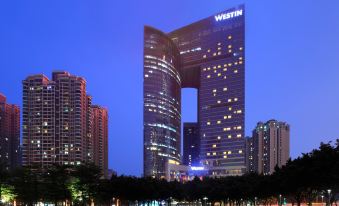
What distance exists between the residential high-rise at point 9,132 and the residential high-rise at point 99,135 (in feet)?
91.8

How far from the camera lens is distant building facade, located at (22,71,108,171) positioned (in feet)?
489

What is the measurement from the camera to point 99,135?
18325cm

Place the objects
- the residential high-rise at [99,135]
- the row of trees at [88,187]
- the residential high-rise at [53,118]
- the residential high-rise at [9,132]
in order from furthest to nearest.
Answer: the residential high-rise at [99,135], the residential high-rise at [9,132], the residential high-rise at [53,118], the row of trees at [88,187]

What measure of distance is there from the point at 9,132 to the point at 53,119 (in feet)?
84.9

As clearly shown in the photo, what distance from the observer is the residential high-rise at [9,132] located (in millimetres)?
158750

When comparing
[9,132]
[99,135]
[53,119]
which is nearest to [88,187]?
[53,119]

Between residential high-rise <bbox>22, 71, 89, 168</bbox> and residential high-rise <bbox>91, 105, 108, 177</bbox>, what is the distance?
72.0ft

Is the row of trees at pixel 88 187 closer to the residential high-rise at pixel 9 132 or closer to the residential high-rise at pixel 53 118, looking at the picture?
the residential high-rise at pixel 53 118

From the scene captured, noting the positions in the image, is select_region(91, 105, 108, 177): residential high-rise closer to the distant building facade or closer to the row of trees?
the distant building facade

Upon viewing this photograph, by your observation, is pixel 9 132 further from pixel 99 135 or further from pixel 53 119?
pixel 99 135

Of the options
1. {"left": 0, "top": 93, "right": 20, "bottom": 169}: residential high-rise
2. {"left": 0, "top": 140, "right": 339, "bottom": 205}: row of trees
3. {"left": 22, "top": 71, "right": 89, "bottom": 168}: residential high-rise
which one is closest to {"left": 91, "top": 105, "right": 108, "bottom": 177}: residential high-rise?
{"left": 22, "top": 71, "right": 89, "bottom": 168}: residential high-rise

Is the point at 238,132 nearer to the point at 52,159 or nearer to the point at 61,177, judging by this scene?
the point at 52,159

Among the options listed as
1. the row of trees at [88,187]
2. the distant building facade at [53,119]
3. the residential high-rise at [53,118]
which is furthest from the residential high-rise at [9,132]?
the row of trees at [88,187]

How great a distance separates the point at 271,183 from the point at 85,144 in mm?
98533
